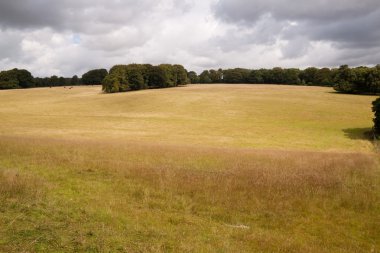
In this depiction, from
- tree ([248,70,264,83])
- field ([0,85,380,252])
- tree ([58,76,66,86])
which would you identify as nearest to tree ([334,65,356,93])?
tree ([248,70,264,83])

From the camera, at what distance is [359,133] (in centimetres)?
4341

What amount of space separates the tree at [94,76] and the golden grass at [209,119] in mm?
59218

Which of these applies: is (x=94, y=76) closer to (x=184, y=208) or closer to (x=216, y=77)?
(x=216, y=77)

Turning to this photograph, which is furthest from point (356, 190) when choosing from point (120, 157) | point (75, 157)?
point (75, 157)

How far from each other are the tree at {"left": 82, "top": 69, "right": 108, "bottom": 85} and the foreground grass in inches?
5252

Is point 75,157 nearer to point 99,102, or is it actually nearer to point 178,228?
point 178,228

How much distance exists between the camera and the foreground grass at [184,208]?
7.05 metres

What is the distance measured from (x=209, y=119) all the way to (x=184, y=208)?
149 feet

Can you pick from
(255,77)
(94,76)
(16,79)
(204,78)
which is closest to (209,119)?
(255,77)

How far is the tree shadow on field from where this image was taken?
4137 centimetres

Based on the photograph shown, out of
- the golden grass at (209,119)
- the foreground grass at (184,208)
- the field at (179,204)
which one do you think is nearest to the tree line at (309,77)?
the golden grass at (209,119)

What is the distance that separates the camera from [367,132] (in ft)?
144

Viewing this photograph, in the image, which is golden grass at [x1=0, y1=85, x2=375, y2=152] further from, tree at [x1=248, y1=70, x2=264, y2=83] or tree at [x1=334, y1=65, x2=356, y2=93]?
tree at [x1=248, y1=70, x2=264, y2=83]

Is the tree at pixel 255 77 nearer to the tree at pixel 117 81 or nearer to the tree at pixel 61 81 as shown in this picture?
the tree at pixel 117 81
